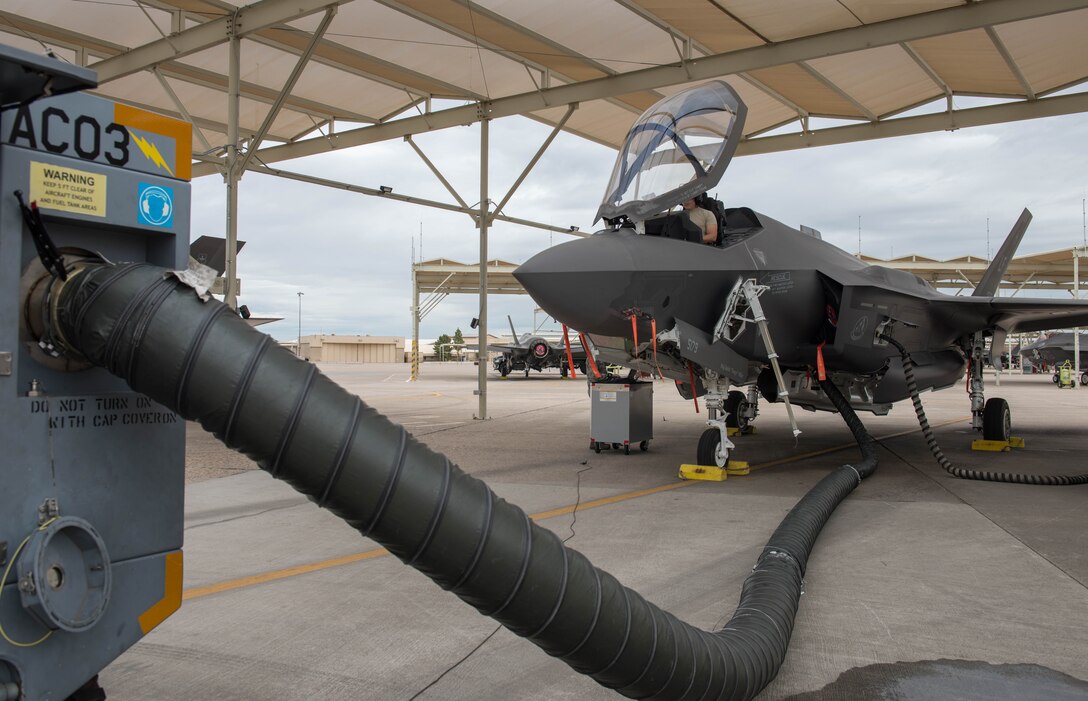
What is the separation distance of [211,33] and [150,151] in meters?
8.98

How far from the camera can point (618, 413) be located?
31.4ft

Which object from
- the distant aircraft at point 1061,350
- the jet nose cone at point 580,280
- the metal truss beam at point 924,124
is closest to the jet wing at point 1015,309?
the metal truss beam at point 924,124

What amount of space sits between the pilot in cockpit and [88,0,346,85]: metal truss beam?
15.6 ft

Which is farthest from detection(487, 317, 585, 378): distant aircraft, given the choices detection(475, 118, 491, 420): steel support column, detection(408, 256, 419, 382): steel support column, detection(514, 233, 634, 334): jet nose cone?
detection(514, 233, 634, 334): jet nose cone

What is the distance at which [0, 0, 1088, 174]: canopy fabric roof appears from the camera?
933cm

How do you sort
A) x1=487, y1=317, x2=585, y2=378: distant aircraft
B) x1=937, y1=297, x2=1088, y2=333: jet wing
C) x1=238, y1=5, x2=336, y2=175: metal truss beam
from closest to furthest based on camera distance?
x1=937, y1=297, x2=1088, y2=333: jet wing → x1=238, y1=5, x2=336, y2=175: metal truss beam → x1=487, y1=317, x2=585, y2=378: distant aircraft

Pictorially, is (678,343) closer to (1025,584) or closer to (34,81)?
(1025,584)

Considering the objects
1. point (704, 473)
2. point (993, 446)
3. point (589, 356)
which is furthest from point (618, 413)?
point (993, 446)

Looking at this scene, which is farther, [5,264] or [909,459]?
[909,459]

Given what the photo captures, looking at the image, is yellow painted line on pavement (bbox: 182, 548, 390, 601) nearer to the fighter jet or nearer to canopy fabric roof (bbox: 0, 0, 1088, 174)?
the fighter jet

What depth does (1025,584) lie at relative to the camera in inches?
161

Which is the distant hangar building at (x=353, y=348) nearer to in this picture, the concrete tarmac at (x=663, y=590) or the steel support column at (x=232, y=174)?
the steel support column at (x=232, y=174)

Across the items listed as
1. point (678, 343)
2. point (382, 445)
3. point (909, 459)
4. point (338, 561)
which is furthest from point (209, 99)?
point (382, 445)

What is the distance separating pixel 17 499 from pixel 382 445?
2.99 feet
